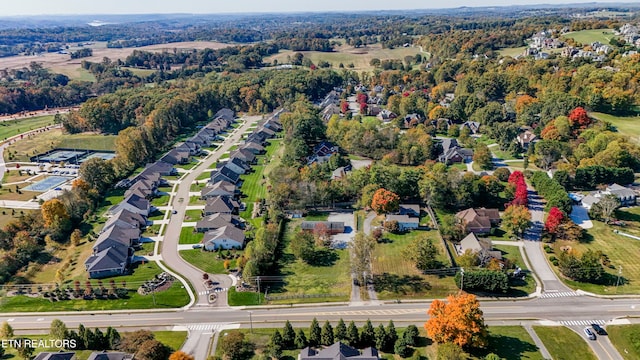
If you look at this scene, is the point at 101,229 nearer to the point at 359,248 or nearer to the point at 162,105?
the point at 359,248

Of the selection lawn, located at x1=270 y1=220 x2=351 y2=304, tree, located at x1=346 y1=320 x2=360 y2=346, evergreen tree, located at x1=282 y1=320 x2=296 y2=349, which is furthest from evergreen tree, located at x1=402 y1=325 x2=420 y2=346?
evergreen tree, located at x1=282 y1=320 x2=296 y2=349

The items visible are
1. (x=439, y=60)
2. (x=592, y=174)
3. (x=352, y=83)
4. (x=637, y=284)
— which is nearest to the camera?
(x=637, y=284)

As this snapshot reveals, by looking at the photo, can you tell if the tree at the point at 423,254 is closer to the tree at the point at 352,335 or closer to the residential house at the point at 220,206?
the tree at the point at 352,335

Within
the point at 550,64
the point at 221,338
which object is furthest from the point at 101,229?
the point at 550,64

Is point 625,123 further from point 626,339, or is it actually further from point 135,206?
point 135,206

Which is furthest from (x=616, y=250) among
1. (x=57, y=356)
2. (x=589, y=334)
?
(x=57, y=356)

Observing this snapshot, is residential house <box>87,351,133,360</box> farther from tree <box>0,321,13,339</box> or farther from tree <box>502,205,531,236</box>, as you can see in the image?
tree <box>502,205,531,236</box>
